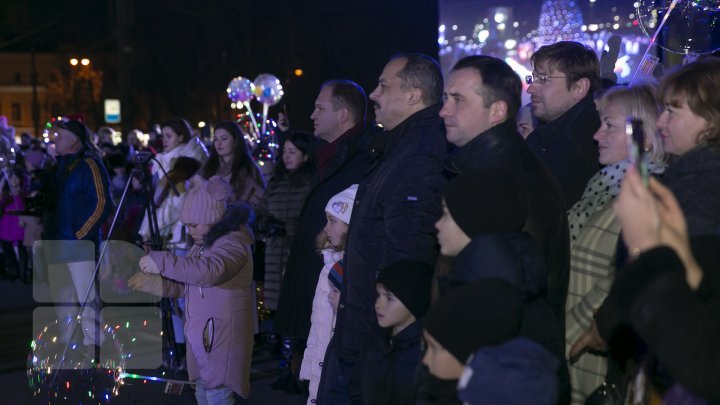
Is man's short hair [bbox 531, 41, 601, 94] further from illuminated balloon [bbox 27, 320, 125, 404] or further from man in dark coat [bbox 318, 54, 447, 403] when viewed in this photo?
illuminated balloon [bbox 27, 320, 125, 404]

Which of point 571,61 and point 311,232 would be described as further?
point 311,232

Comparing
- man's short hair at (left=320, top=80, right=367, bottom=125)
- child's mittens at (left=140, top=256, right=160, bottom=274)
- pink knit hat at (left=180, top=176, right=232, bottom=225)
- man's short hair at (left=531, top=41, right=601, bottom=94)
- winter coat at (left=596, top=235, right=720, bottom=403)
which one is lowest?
child's mittens at (left=140, top=256, right=160, bottom=274)

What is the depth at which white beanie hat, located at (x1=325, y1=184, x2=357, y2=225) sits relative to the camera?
18.8ft

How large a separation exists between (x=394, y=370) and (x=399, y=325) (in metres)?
0.21

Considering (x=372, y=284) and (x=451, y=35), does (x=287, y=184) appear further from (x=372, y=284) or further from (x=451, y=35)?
(x=451, y=35)

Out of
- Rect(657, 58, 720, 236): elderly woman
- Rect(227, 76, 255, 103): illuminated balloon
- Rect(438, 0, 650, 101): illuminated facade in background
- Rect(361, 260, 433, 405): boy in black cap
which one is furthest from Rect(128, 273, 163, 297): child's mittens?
Rect(227, 76, 255, 103): illuminated balloon

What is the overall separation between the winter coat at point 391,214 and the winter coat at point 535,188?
0.33 metres

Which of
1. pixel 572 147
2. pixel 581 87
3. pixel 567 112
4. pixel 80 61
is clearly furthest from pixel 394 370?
pixel 80 61

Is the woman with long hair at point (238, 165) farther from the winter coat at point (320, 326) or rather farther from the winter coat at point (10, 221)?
the winter coat at point (10, 221)

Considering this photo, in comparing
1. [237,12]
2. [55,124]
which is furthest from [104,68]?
[55,124]

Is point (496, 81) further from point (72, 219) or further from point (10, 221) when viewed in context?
point (10, 221)

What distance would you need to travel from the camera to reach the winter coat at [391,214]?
4656 mm

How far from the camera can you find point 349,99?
278 inches

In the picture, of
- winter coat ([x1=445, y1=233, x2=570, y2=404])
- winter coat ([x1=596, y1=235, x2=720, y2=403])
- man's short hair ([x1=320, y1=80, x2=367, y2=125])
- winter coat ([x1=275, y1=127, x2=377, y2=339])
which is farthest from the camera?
man's short hair ([x1=320, y1=80, x2=367, y2=125])
